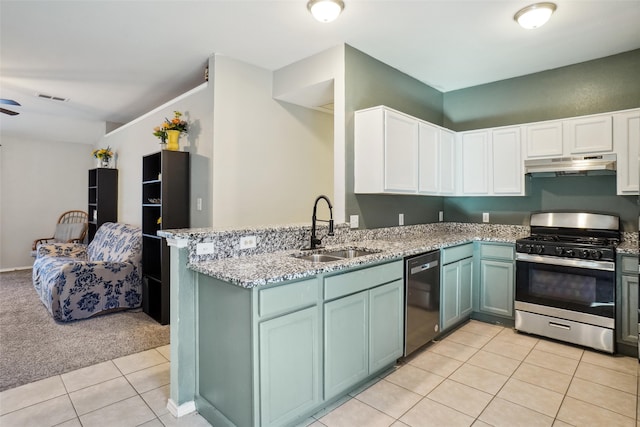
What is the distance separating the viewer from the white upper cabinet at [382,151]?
3045mm

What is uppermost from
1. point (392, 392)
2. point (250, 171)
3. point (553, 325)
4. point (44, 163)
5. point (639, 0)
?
point (639, 0)

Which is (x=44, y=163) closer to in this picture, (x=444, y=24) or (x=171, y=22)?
(x=171, y=22)

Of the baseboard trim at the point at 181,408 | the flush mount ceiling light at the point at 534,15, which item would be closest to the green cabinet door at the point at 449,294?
the flush mount ceiling light at the point at 534,15

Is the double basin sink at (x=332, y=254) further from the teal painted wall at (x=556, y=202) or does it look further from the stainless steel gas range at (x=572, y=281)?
the teal painted wall at (x=556, y=202)

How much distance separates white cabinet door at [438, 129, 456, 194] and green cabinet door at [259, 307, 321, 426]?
2460mm

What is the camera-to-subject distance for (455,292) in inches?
130

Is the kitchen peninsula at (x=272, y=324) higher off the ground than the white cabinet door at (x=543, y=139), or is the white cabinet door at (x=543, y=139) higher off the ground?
the white cabinet door at (x=543, y=139)

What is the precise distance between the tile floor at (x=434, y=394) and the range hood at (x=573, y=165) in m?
1.62

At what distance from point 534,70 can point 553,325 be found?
2.57 meters

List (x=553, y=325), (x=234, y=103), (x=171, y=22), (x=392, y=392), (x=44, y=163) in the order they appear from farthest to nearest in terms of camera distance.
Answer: (x=44, y=163), (x=234, y=103), (x=553, y=325), (x=171, y=22), (x=392, y=392)


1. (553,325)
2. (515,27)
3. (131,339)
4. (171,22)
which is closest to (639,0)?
(515,27)

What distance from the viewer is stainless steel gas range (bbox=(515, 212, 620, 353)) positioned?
2857mm

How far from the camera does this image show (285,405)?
1.82 meters

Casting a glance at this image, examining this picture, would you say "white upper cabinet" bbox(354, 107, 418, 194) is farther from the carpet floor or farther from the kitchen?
the carpet floor
